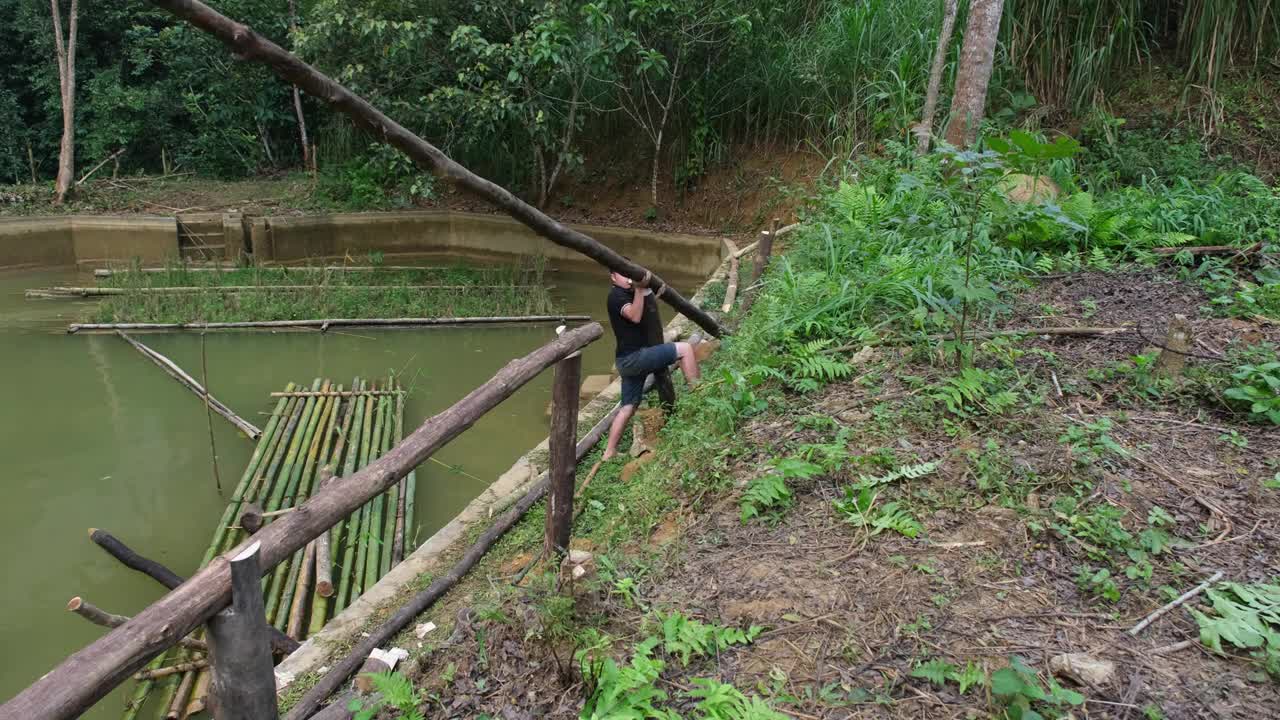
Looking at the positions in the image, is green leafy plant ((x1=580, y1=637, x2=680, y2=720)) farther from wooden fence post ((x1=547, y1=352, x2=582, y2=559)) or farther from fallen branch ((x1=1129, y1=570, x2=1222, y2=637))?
fallen branch ((x1=1129, y1=570, x2=1222, y2=637))

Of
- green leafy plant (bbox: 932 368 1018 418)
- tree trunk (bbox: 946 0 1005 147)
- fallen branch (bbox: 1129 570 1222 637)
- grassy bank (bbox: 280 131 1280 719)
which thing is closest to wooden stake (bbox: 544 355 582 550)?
grassy bank (bbox: 280 131 1280 719)

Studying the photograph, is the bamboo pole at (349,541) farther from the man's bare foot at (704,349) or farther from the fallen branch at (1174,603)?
the fallen branch at (1174,603)

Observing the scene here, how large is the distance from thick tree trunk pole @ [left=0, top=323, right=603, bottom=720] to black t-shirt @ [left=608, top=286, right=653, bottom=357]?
79.0 inches

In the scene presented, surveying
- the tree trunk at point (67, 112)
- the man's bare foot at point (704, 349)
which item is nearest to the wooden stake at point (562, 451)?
the man's bare foot at point (704, 349)

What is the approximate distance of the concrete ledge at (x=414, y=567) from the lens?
318 centimetres

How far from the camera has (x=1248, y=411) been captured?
9.62 feet

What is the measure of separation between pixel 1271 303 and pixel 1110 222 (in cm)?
119

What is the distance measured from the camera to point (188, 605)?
5.24ft

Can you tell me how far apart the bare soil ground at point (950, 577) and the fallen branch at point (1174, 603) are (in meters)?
0.02

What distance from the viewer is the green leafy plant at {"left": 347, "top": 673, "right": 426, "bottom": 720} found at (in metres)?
1.97

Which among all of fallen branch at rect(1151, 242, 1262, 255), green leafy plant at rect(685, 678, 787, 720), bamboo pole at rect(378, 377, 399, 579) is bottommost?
bamboo pole at rect(378, 377, 399, 579)

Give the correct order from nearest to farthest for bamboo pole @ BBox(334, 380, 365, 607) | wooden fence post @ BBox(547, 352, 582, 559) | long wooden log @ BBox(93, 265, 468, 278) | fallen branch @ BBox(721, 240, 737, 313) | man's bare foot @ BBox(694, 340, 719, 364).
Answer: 1. wooden fence post @ BBox(547, 352, 582, 559)
2. bamboo pole @ BBox(334, 380, 365, 607)
3. man's bare foot @ BBox(694, 340, 719, 364)
4. fallen branch @ BBox(721, 240, 737, 313)
5. long wooden log @ BBox(93, 265, 468, 278)

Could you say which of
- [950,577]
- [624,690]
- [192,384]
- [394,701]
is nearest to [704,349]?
→ [950,577]

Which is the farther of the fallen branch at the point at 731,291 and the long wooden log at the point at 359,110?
the fallen branch at the point at 731,291
